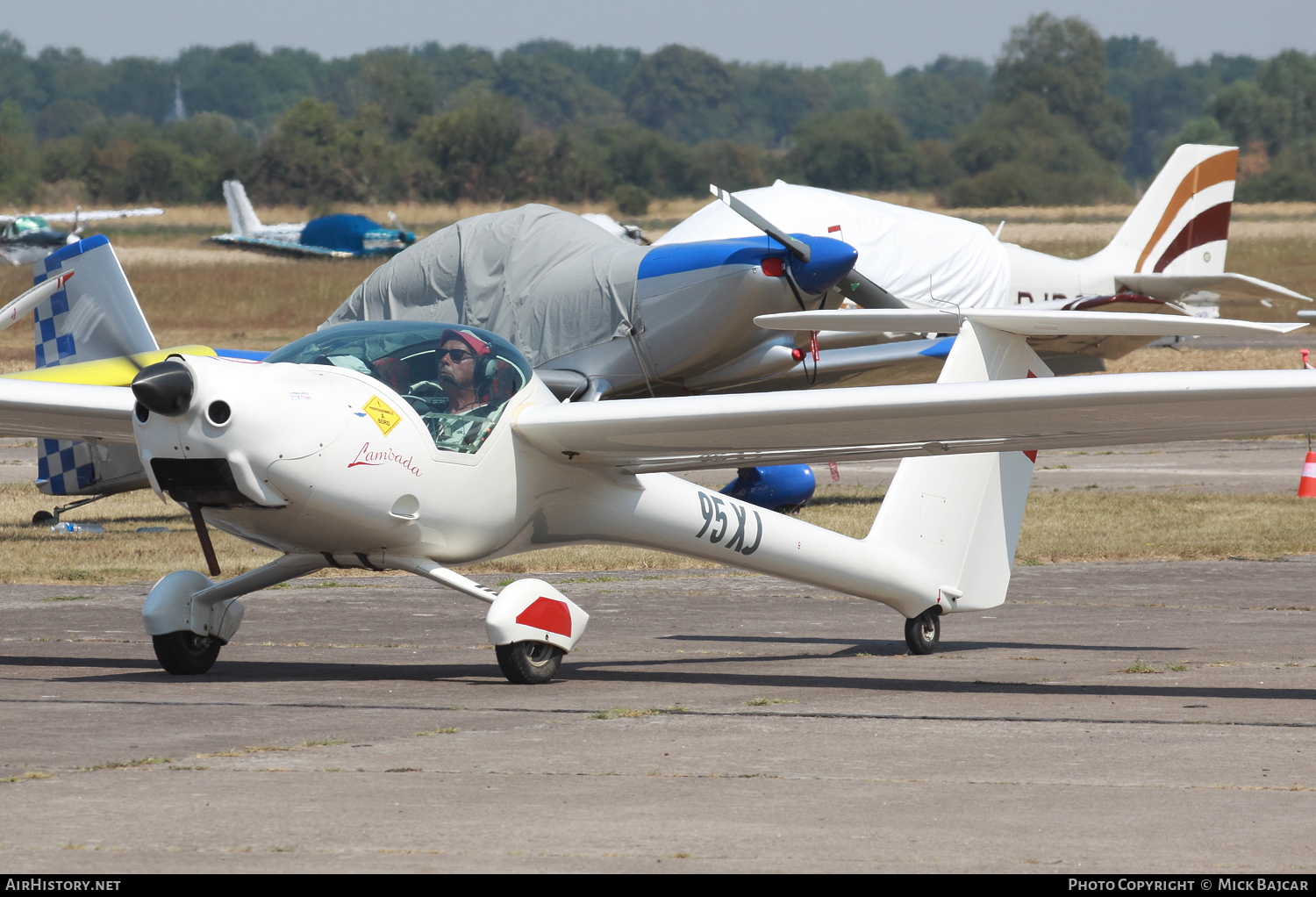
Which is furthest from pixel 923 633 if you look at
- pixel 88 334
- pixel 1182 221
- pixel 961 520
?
pixel 1182 221

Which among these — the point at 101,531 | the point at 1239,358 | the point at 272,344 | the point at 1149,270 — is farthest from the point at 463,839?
the point at 272,344

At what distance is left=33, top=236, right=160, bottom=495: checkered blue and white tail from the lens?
1467 centimetres

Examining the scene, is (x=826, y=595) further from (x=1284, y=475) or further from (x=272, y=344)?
(x=272, y=344)

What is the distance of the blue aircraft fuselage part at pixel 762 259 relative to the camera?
16453 millimetres

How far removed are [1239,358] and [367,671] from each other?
2968 centimetres

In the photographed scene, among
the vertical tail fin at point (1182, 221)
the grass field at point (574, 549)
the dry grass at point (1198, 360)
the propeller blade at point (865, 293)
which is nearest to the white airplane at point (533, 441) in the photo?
the grass field at point (574, 549)

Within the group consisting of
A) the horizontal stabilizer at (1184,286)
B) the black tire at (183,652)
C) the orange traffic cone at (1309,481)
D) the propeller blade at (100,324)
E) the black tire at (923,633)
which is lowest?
the orange traffic cone at (1309,481)

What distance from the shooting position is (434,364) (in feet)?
26.7

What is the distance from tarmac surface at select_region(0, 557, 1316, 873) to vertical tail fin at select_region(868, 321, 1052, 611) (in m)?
0.41

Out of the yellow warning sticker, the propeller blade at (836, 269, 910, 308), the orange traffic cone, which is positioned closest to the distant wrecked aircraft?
the propeller blade at (836, 269, 910, 308)

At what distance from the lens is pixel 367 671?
8.86m

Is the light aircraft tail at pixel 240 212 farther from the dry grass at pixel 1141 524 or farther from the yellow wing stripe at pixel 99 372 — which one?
the yellow wing stripe at pixel 99 372

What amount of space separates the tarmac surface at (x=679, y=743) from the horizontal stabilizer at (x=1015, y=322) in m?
1.76

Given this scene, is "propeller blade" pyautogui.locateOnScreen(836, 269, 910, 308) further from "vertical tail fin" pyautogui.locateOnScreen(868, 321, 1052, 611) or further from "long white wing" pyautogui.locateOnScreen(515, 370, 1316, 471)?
"long white wing" pyautogui.locateOnScreen(515, 370, 1316, 471)
